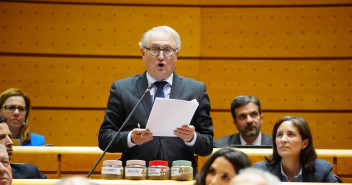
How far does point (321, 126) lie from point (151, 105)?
2872 millimetres

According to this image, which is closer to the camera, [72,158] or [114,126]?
[114,126]

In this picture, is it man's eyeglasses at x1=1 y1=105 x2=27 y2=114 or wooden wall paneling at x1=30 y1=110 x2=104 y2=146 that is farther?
wooden wall paneling at x1=30 y1=110 x2=104 y2=146

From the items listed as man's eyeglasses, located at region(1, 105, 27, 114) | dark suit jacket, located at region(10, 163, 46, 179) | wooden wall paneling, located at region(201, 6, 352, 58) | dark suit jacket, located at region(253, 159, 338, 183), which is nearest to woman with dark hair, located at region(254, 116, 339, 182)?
dark suit jacket, located at region(253, 159, 338, 183)

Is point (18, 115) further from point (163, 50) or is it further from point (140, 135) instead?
point (140, 135)

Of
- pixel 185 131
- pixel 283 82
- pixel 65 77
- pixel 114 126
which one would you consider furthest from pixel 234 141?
pixel 185 131

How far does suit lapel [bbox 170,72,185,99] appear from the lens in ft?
9.63

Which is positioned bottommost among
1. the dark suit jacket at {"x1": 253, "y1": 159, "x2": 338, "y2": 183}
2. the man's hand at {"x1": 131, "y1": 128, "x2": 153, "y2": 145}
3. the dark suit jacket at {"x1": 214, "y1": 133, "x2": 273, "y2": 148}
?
the dark suit jacket at {"x1": 253, "y1": 159, "x2": 338, "y2": 183}

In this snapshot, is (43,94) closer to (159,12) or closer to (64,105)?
(64,105)

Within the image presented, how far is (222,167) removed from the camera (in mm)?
2176

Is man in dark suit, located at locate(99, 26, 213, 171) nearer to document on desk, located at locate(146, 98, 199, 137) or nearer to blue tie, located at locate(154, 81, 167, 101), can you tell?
blue tie, located at locate(154, 81, 167, 101)

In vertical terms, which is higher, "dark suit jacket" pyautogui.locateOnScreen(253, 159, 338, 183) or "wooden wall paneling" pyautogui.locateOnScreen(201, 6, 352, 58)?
"wooden wall paneling" pyautogui.locateOnScreen(201, 6, 352, 58)

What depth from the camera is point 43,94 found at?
520cm

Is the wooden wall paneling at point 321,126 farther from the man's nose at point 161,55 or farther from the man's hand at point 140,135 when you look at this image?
the man's hand at point 140,135

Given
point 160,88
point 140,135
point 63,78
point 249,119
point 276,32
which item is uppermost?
point 276,32
